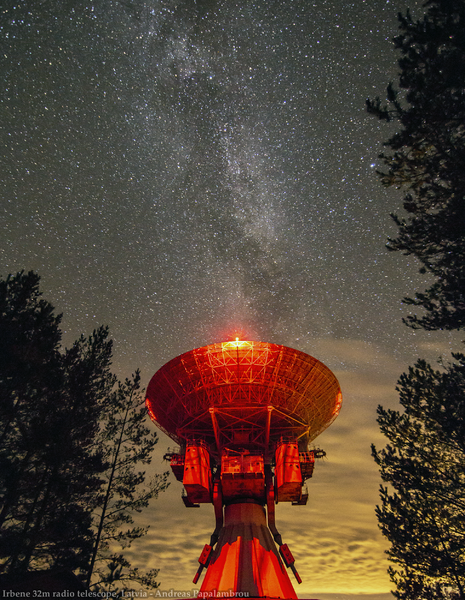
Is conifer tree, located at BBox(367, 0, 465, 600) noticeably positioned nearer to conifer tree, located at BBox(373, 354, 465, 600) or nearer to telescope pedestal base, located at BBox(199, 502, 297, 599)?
conifer tree, located at BBox(373, 354, 465, 600)

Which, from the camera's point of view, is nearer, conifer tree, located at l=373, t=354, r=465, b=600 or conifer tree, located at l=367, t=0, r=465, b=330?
conifer tree, located at l=367, t=0, r=465, b=330

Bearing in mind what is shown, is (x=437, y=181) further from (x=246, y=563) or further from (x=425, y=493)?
(x=246, y=563)

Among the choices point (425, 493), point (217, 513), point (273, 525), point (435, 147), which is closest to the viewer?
point (435, 147)

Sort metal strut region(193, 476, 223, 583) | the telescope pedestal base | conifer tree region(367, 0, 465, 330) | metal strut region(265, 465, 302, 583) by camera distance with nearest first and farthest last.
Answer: conifer tree region(367, 0, 465, 330) → the telescope pedestal base → metal strut region(265, 465, 302, 583) → metal strut region(193, 476, 223, 583)

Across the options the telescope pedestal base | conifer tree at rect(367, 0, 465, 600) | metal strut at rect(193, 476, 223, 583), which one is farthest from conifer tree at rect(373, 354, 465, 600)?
metal strut at rect(193, 476, 223, 583)

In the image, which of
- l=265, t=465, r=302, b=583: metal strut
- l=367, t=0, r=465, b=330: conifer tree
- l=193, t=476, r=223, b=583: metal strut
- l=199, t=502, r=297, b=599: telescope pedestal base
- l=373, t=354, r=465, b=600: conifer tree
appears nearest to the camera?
l=367, t=0, r=465, b=330: conifer tree

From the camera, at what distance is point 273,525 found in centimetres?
2428

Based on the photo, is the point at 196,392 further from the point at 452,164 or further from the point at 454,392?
the point at 452,164

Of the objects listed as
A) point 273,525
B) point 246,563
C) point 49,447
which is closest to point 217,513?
point 273,525

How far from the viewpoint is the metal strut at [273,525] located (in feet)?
74.5

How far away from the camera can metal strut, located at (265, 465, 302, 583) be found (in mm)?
22719

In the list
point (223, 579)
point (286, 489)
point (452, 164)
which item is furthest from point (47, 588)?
point (452, 164)

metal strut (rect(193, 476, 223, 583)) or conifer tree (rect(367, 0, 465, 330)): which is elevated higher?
conifer tree (rect(367, 0, 465, 330))

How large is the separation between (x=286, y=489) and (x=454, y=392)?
1502 cm
